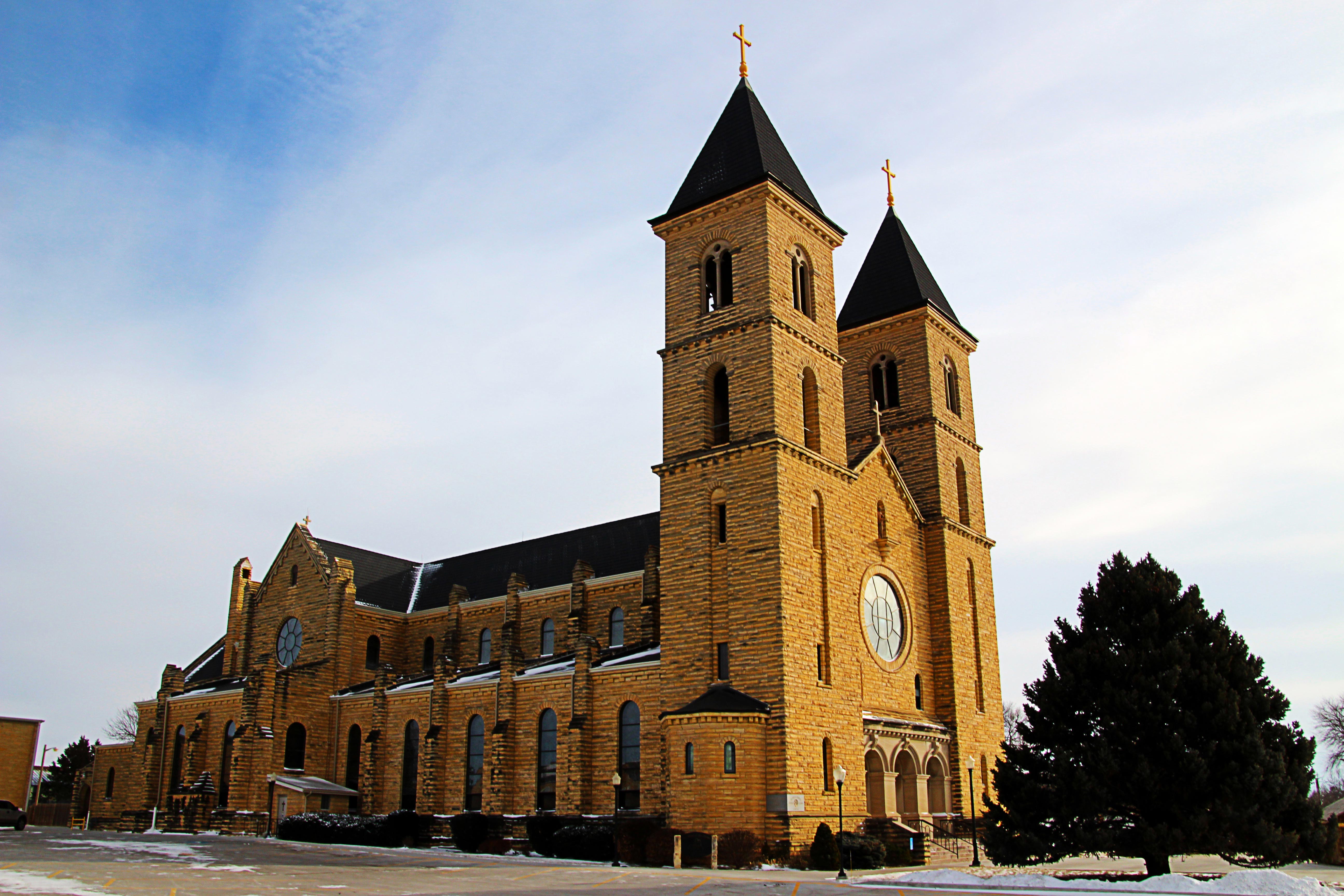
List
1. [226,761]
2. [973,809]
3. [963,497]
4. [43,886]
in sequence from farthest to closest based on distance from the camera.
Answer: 1. [226,761]
2. [963,497]
3. [973,809]
4. [43,886]

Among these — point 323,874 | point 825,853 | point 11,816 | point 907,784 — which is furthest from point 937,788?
point 11,816

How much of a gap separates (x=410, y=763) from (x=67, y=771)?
58331 millimetres

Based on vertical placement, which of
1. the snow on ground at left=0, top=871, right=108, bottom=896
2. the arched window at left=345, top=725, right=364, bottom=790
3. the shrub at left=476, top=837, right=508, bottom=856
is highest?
the arched window at left=345, top=725, right=364, bottom=790

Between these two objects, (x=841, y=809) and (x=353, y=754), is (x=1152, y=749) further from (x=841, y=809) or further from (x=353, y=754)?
(x=353, y=754)

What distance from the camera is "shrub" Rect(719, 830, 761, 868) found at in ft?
95.9

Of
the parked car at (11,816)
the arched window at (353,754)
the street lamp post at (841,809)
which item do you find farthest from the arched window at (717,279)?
the parked car at (11,816)

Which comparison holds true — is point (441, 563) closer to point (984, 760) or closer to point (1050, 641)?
point (984, 760)

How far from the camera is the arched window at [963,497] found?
45656 millimetres

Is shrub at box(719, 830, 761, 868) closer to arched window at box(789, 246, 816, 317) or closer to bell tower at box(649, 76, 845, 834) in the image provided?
bell tower at box(649, 76, 845, 834)

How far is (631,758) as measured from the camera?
36.3m

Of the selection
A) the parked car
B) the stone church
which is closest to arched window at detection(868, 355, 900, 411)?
the stone church

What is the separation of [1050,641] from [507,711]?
21520 millimetres

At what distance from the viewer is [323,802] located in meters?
44.7

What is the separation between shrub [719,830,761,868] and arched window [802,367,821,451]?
43.9 ft
